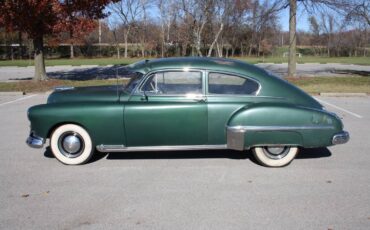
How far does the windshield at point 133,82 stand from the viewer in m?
5.46

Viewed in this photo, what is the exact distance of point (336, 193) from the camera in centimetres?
448

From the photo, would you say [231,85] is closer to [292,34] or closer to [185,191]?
[185,191]

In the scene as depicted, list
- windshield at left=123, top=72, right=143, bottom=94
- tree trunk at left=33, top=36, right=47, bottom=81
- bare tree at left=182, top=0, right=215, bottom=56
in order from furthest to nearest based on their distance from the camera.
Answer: bare tree at left=182, top=0, right=215, bottom=56, tree trunk at left=33, top=36, right=47, bottom=81, windshield at left=123, top=72, right=143, bottom=94

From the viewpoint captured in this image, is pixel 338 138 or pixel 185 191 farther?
pixel 338 138

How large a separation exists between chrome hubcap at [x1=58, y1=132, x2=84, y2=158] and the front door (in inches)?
27.4

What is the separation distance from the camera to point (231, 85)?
5.41 metres

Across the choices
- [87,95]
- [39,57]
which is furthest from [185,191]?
[39,57]

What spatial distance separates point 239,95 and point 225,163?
970 mm

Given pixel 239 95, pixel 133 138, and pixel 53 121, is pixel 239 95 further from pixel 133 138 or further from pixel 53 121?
pixel 53 121

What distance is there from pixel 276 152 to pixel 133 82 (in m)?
2.15

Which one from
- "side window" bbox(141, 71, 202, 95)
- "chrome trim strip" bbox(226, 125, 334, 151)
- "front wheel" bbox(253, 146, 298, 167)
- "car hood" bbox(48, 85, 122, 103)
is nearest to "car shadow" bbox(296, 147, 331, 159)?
"front wheel" bbox(253, 146, 298, 167)

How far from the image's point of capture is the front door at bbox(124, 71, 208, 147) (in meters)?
5.23

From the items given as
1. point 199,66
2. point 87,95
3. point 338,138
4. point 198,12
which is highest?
point 198,12

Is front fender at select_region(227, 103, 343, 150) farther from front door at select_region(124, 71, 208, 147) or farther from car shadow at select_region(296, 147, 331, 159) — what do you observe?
car shadow at select_region(296, 147, 331, 159)
